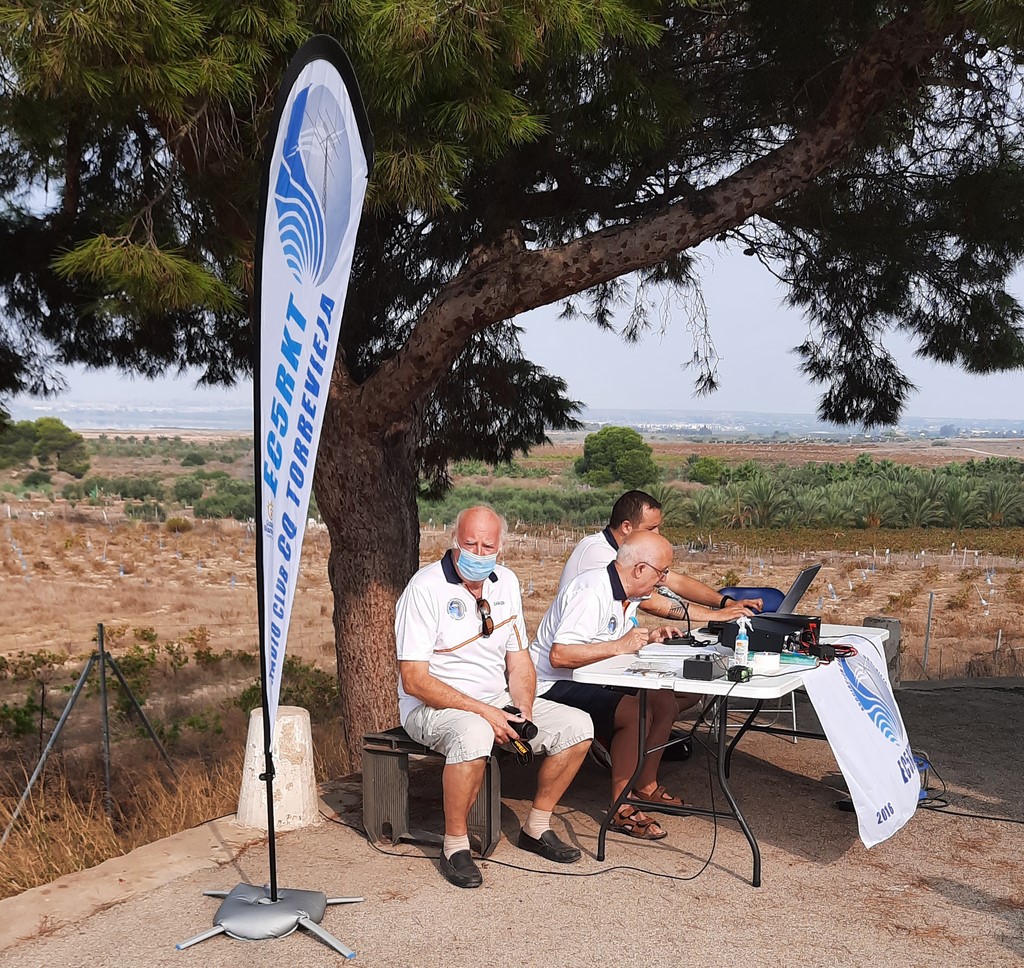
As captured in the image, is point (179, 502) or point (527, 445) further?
point (179, 502)

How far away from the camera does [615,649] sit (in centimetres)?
471

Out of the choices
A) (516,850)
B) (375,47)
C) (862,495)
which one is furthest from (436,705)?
(862,495)

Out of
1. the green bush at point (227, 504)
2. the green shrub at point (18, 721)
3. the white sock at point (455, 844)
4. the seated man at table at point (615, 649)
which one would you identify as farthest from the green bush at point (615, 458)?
the white sock at point (455, 844)

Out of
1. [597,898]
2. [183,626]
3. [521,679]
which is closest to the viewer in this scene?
[597,898]

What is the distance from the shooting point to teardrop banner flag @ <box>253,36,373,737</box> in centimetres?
355

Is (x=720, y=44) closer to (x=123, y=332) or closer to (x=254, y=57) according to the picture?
(x=254, y=57)

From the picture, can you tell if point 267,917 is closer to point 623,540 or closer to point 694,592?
point 623,540

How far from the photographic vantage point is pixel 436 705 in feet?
14.3

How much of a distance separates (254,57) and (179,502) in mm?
65532

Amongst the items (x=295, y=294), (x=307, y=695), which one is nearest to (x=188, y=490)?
(x=307, y=695)

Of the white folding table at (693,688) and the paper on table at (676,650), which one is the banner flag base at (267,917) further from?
the paper on table at (676,650)

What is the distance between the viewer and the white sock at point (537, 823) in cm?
452

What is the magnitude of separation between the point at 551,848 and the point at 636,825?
454 millimetres

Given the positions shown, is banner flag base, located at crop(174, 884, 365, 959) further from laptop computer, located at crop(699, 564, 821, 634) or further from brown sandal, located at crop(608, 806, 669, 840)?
laptop computer, located at crop(699, 564, 821, 634)
